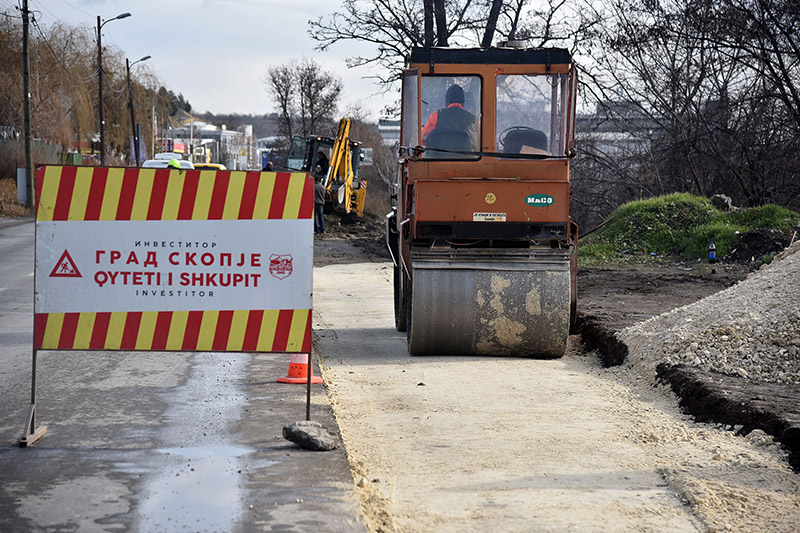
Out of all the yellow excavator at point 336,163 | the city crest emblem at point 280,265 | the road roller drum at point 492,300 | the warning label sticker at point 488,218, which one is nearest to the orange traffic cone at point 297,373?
the city crest emblem at point 280,265

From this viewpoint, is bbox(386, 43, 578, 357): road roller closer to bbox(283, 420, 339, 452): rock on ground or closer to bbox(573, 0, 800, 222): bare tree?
bbox(283, 420, 339, 452): rock on ground

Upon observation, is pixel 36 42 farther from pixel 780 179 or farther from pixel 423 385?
pixel 423 385

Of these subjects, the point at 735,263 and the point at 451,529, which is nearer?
the point at 451,529

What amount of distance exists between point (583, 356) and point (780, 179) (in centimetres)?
1570

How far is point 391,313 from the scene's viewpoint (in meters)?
12.8

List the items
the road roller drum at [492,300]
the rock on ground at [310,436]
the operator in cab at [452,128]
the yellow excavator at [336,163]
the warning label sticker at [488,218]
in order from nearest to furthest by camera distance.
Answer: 1. the rock on ground at [310,436]
2. the road roller drum at [492,300]
3. the warning label sticker at [488,218]
4. the operator in cab at [452,128]
5. the yellow excavator at [336,163]

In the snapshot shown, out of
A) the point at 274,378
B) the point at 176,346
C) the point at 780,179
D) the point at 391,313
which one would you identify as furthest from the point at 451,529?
the point at 780,179

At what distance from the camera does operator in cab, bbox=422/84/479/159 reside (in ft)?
31.6

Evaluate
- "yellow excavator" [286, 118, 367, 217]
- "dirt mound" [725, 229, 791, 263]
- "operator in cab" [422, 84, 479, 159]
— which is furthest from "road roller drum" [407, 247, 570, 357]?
"yellow excavator" [286, 118, 367, 217]

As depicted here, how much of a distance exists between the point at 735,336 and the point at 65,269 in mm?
5688

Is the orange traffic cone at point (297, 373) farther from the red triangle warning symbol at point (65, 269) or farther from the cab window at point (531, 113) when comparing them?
the cab window at point (531, 113)

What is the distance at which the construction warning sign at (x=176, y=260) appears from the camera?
5891 millimetres

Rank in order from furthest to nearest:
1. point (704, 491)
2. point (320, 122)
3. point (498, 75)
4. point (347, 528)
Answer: point (320, 122)
point (498, 75)
point (704, 491)
point (347, 528)

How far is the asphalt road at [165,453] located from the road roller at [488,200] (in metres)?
1.85
